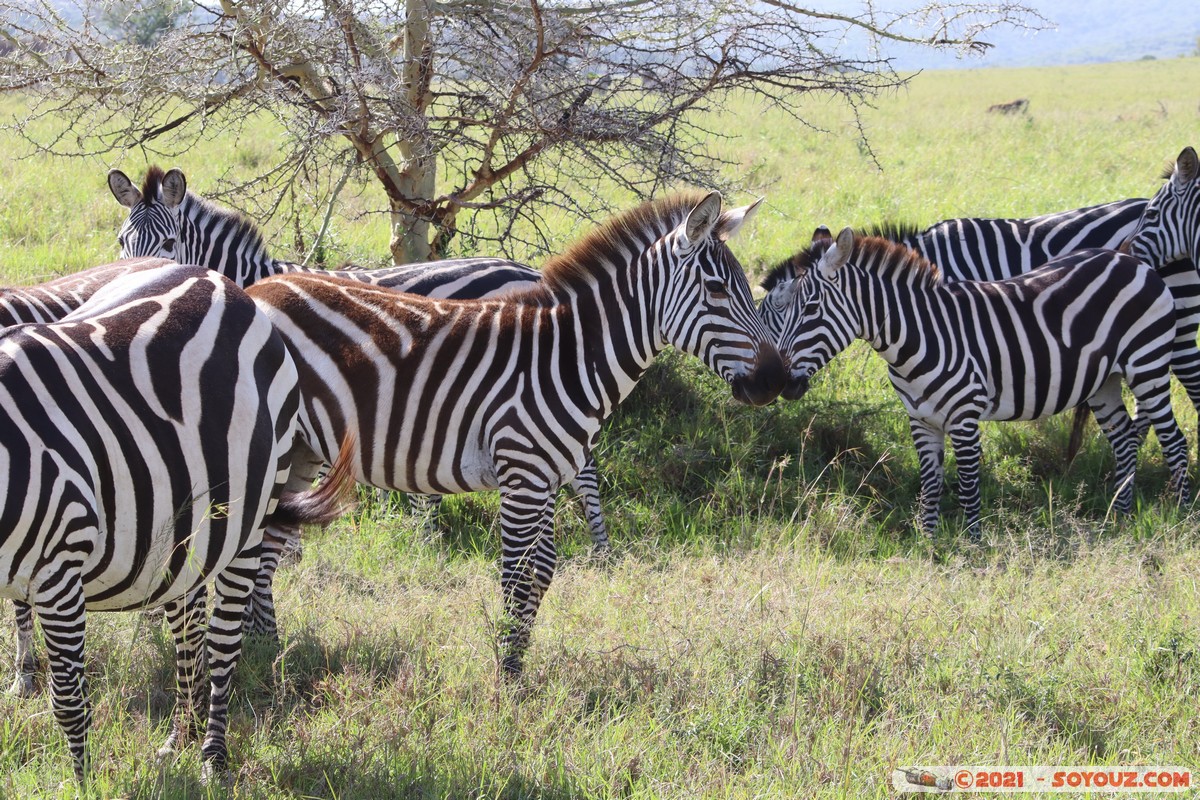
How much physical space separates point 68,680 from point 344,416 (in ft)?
5.94

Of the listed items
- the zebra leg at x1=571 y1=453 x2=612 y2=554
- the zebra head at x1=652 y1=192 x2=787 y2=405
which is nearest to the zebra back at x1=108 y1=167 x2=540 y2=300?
the zebra leg at x1=571 y1=453 x2=612 y2=554

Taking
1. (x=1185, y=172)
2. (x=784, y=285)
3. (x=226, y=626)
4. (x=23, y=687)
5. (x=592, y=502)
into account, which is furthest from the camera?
(x=1185, y=172)

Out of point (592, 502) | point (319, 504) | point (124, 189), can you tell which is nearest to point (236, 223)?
point (124, 189)

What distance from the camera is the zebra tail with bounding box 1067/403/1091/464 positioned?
7.50 meters

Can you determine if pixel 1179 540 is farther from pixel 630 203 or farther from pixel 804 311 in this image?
pixel 630 203

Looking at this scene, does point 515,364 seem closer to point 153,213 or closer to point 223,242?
point 223,242

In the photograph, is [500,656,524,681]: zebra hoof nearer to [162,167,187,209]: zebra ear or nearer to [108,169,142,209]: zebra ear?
[162,167,187,209]: zebra ear

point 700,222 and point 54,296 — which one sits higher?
point 700,222

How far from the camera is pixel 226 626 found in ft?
12.4

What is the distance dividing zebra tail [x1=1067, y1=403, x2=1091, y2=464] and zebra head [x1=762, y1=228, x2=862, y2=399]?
1.96 metres

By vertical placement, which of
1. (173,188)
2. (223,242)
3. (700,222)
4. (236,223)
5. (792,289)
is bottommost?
(792,289)

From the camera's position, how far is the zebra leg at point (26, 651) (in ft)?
13.9

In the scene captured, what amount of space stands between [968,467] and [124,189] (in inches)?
236

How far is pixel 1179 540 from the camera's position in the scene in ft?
20.2
